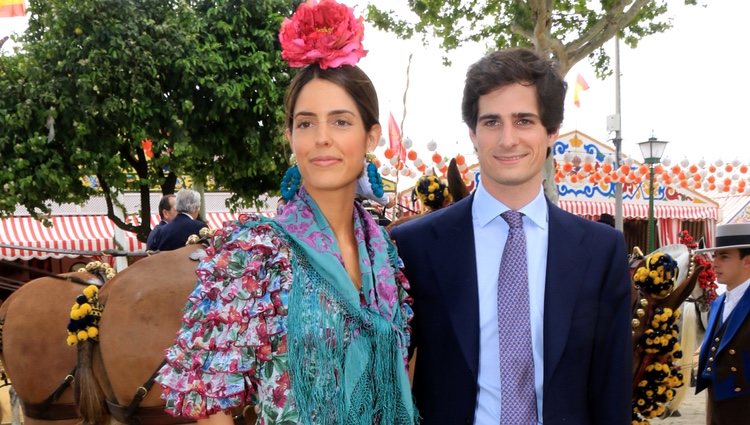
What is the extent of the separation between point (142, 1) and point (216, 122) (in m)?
1.87

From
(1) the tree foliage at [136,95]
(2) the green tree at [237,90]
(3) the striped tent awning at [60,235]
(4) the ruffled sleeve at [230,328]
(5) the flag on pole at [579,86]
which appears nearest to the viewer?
(4) the ruffled sleeve at [230,328]

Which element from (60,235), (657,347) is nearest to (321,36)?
(657,347)

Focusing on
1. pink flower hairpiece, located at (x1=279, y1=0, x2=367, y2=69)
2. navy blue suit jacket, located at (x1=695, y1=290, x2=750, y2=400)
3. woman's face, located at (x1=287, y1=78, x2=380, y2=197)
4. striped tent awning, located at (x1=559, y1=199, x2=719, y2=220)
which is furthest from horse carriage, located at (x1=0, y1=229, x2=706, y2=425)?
striped tent awning, located at (x1=559, y1=199, x2=719, y2=220)

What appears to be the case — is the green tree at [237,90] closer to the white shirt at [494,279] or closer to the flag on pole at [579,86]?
the white shirt at [494,279]

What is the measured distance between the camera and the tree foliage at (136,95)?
9.02 meters

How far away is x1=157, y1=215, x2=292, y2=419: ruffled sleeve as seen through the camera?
1.64 metres

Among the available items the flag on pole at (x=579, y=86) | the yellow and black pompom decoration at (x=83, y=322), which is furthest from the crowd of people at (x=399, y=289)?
the flag on pole at (x=579, y=86)

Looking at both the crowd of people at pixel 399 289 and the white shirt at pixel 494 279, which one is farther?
the white shirt at pixel 494 279

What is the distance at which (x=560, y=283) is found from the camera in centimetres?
193

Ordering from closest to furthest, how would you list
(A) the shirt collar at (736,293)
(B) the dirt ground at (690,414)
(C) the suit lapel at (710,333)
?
(C) the suit lapel at (710,333), (A) the shirt collar at (736,293), (B) the dirt ground at (690,414)

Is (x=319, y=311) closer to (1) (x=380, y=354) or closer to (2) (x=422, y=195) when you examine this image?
(1) (x=380, y=354)

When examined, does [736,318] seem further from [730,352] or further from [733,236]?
[733,236]

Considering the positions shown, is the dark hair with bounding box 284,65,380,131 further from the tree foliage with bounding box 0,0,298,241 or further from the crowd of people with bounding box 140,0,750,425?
the tree foliage with bounding box 0,0,298,241

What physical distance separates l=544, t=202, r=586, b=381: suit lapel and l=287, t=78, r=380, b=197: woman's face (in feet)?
1.99
